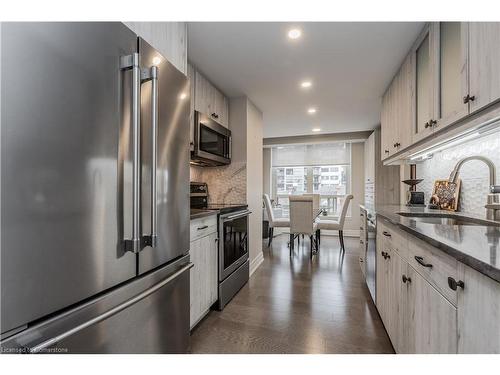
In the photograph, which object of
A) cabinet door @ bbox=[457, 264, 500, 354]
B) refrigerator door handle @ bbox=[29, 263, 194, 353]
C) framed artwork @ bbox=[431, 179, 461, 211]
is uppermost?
framed artwork @ bbox=[431, 179, 461, 211]

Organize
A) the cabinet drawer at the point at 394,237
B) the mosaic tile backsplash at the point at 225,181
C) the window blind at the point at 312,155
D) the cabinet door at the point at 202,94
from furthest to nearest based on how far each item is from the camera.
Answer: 1. the window blind at the point at 312,155
2. the mosaic tile backsplash at the point at 225,181
3. the cabinet door at the point at 202,94
4. the cabinet drawer at the point at 394,237

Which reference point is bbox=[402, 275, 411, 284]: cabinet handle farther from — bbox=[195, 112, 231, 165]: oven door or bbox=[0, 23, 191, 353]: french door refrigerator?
bbox=[195, 112, 231, 165]: oven door

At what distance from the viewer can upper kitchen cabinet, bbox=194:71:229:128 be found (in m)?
2.58

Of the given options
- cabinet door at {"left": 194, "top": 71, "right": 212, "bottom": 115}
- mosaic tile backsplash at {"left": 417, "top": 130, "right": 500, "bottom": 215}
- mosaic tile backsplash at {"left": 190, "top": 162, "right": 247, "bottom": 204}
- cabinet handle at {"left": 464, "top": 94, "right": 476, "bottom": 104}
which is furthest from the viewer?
mosaic tile backsplash at {"left": 190, "top": 162, "right": 247, "bottom": 204}

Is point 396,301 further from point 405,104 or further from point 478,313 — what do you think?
point 405,104

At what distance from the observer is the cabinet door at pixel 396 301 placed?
4.44 ft

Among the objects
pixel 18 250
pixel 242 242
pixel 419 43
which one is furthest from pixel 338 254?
pixel 18 250

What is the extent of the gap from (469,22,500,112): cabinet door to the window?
4941mm

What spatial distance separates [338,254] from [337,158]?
279 centimetres

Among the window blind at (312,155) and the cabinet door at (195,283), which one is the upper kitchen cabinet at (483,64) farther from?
the window blind at (312,155)

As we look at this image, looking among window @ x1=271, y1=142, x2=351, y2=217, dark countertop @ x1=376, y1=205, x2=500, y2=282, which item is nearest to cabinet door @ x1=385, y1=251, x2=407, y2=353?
dark countertop @ x1=376, y1=205, x2=500, y2=282

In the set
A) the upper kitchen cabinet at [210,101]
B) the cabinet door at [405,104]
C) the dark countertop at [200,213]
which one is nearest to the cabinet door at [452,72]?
the cabinet door at [405,104]

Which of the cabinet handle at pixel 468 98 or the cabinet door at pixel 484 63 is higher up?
the cabinet door at pixel 484 63

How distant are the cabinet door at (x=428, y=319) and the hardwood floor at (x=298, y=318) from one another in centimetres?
61
